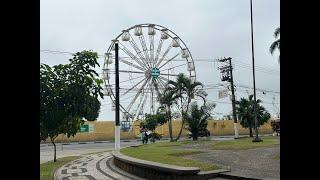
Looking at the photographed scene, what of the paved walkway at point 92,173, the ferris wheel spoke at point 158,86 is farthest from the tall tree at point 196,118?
the paved walkway at point 92,173

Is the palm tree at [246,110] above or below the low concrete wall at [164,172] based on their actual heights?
above

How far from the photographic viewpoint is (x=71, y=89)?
12250 millimetres

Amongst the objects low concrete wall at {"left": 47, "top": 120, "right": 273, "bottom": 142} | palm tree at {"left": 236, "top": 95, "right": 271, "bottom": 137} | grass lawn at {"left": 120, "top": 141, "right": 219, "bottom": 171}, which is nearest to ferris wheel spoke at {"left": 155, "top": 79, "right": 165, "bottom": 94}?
low concrete wall at {"left": 47, "top": 120, "right": 273, "bottom": 142}

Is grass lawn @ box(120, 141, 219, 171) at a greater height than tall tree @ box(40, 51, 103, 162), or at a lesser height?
lesser

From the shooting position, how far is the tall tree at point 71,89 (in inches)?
465

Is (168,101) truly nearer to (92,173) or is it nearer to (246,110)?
(246,110)

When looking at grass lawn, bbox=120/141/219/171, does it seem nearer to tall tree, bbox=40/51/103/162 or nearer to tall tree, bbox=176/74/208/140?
tall tree, bbox=40/51/103/162

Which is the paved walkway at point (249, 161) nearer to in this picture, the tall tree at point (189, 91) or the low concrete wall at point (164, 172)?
the low concrete wall at point (164, 172)

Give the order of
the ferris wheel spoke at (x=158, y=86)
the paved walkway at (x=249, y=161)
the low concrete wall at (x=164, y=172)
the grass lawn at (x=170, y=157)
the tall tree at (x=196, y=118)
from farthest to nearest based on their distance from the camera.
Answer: the ferris wheel spoke at (x=158, y=86)
the tall tree at (x=196, y=118)
the grass lawn at (x=170, y=157)
the paved walkway at (x=249, y=161)
the low concrete wall at (x=164, y=172)

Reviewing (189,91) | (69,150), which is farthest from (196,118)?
(69,150)

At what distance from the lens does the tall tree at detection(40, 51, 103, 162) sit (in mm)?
11812

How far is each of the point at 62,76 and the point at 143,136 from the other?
74.1 ft

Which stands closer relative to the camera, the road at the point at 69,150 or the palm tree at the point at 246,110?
the road at the point at 69,150
